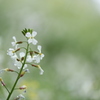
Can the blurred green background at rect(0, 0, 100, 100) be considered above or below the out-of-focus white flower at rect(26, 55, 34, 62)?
above

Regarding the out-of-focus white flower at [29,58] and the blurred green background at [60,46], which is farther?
the blurred green background at [60,46]

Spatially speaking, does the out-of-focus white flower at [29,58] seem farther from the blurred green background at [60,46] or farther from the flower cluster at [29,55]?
the blurred green background at [60,46]

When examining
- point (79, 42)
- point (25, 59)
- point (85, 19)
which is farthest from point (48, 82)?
point (85, 19)

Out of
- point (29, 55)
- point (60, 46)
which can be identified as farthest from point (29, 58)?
point (60, 46)

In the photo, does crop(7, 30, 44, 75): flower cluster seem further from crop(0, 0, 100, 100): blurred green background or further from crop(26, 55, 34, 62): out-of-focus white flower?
crop(0, 0, 100, 100): blurred green background

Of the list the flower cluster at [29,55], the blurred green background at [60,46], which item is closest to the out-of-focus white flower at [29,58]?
the flower cluster at [29,55]

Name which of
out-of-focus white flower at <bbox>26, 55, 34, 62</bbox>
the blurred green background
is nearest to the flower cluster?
out-of-focus white flower at <bbox>26, 55, 34, 62</bbox>

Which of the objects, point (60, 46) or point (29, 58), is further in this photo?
point (60, 46)

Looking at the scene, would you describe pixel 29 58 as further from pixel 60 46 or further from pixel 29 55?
pixel 60 46
